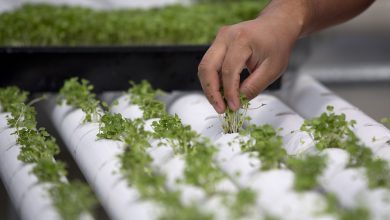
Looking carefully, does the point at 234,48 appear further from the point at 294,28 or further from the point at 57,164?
the point at 57,164

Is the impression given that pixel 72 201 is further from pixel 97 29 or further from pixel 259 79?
pixel 97 29

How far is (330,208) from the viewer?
1.57 meters

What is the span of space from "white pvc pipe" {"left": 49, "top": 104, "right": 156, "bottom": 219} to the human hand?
31 cm

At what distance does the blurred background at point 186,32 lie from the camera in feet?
10.9

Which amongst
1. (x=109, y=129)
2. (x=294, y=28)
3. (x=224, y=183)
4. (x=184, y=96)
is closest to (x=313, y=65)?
(x=184, y=96)

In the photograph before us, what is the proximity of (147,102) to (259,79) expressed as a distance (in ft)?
1.45

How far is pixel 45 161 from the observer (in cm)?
189

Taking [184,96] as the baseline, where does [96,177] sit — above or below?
below

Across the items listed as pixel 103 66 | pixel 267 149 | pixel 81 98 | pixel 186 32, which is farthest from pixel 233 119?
pixel 186 32

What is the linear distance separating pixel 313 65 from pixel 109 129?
2.14 m

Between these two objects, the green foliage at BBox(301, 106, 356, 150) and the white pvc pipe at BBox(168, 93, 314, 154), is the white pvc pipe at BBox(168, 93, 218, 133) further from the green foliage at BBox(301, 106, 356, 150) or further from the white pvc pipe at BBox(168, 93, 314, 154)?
the green foliage at BBox(301, 106, 356, 150)

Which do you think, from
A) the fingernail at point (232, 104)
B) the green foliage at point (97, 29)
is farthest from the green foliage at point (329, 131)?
the green foliage at point (97, 29)

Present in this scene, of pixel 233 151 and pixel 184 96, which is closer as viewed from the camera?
pixel 233 151

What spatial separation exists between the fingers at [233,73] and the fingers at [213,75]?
0.02 meters
